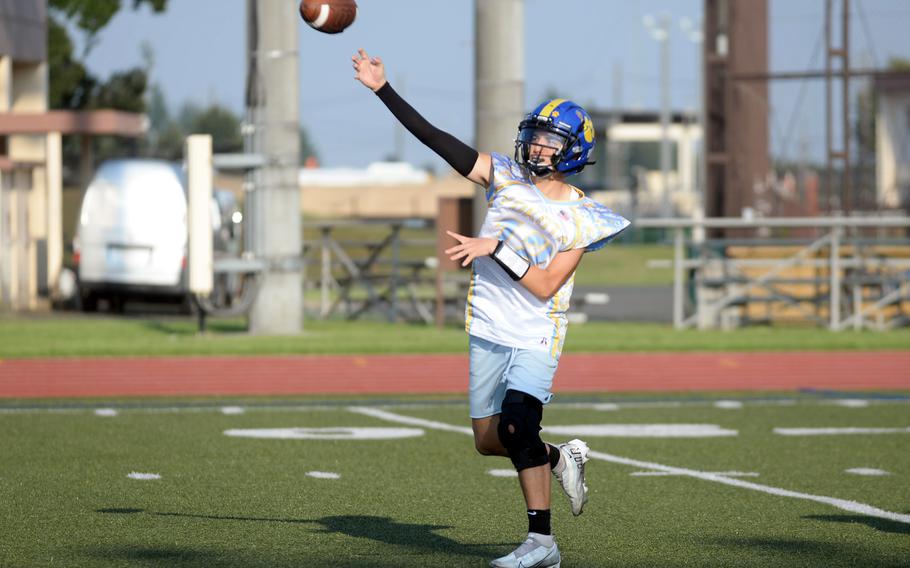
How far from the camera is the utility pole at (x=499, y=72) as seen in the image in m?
20.8

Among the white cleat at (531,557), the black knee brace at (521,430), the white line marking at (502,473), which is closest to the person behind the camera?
the white cleat at (531,557)

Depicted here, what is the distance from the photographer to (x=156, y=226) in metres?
23.0

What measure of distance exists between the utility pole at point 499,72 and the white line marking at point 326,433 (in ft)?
31.2

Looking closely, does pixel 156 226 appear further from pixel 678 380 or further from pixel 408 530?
pixel 408 530

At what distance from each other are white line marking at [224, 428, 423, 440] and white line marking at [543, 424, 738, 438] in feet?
3.47

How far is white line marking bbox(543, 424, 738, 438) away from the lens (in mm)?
11508

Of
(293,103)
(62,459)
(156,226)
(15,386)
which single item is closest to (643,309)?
(156,226)

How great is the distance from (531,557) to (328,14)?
2.73m

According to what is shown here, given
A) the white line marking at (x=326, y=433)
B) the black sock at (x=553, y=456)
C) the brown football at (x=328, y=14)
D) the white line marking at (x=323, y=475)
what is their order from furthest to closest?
the white line marking at (x=326, y=433) < the white line marking at (x=323, y=475) < the brown football at (x=328, y=14) < the black sock at (x=553, y=456)

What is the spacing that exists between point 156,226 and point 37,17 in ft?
14.7

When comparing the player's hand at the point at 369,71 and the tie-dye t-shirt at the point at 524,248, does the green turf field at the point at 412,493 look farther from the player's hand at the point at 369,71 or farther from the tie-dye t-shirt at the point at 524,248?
the player's hand at the point at 369,71

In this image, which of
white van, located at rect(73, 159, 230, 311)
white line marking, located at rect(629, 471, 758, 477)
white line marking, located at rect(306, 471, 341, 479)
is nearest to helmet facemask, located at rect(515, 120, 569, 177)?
white line marking, located at rect(306, 471, 341, 479)

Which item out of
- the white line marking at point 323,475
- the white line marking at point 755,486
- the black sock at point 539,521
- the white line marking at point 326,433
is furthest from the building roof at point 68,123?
the black sock at point 539,521

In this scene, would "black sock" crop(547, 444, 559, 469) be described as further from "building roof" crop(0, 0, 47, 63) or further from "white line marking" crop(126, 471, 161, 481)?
"building roof" crop(0, 0, 47, 63)
